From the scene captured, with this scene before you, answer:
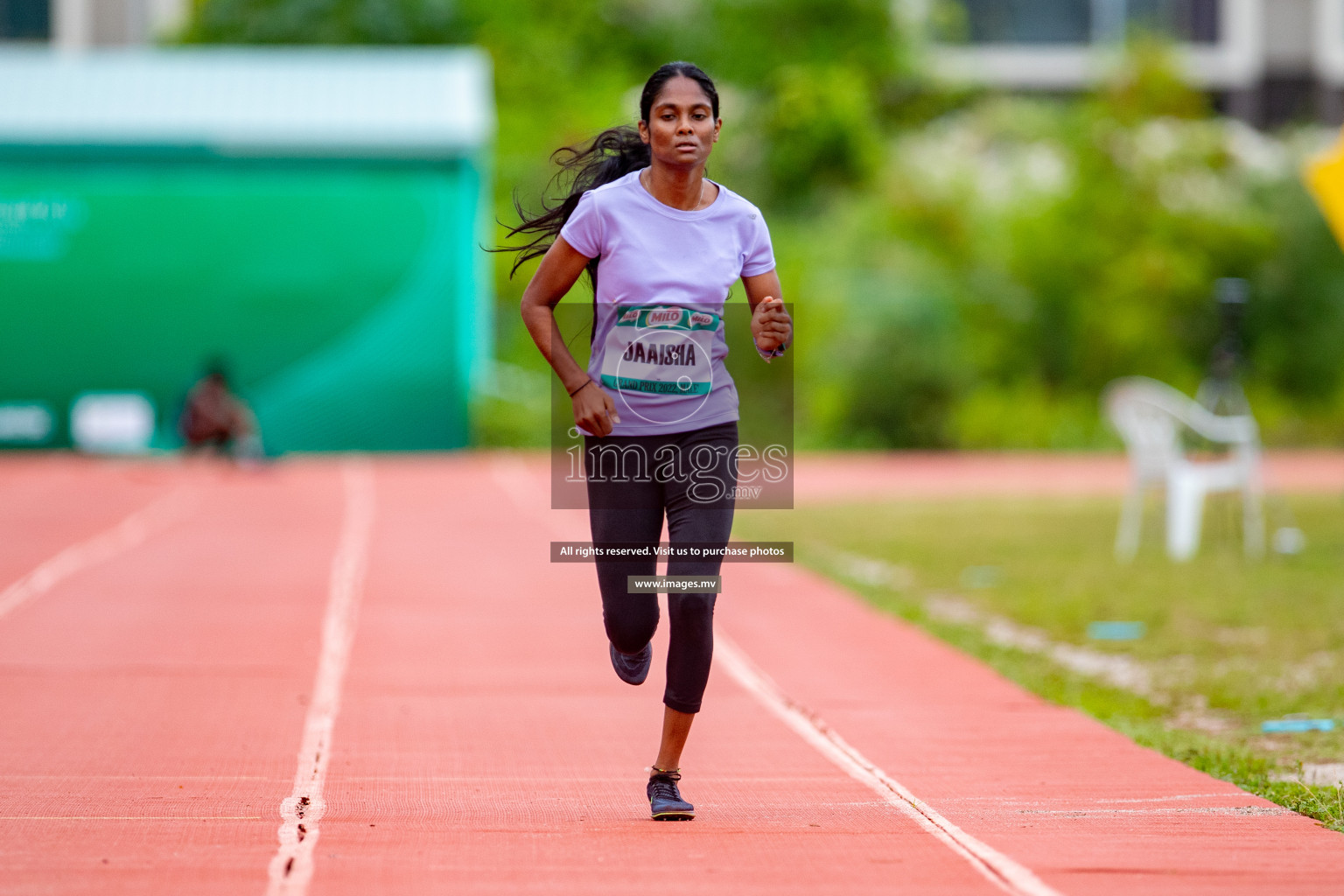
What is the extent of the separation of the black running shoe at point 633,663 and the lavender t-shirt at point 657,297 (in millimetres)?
711

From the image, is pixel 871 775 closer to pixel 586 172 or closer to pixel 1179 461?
pixel 586 172

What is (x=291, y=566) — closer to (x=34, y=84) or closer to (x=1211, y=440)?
(x=1211, y=440)

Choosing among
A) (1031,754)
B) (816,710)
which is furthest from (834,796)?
(816,710)

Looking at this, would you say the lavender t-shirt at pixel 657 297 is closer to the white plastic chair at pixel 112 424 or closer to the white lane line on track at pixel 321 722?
the white lane line on track at pixel 321 722

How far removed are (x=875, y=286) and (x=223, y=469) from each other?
10.0 m

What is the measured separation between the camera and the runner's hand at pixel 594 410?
4.75 metres

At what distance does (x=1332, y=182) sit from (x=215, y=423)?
14.0 metres

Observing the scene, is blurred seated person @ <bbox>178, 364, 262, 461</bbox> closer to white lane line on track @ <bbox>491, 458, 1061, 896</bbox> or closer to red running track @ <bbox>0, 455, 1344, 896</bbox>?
red running track @ <bbox>0, 455, 1344, 896</bbox>

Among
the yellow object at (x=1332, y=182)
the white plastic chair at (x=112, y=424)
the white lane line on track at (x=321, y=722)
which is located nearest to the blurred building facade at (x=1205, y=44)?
the white plastic chair at (x=112, y=424)

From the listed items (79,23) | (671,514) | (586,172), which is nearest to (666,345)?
(671,514)

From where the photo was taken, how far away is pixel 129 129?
Answer: 25.0 m

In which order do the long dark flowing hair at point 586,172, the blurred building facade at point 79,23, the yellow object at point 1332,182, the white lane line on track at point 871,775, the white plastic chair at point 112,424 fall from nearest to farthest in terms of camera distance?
the white lane line on track at point 871,775 → the long dark flowing hair at point 586,172 → the yellow object at point 1332,182 → the white plastic chair at point 112,424 → the blurred building facade at point 79,23

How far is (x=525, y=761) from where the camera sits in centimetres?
607

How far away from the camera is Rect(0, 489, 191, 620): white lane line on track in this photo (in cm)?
1071
